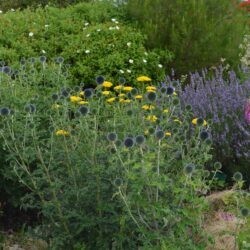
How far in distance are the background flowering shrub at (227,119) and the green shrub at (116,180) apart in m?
0.86

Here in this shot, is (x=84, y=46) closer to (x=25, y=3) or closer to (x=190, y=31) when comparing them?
(x=190, y=31)

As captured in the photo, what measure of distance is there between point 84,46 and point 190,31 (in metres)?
1.23

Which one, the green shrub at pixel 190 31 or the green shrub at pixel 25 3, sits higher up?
the green shrub at pixel 190 31

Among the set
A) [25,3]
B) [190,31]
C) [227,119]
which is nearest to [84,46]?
[190,31]

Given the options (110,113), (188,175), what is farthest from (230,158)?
(188,175)

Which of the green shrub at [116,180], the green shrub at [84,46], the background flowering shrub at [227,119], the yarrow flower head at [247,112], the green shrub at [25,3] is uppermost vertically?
the green shrub at [116,180]

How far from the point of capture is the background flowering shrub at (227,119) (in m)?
5.11

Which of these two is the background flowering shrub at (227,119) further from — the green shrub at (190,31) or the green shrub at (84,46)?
the green shrub at (190,31)

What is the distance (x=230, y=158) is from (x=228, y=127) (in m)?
0.25

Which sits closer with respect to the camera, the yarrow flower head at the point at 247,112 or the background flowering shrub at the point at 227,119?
the yarrow flower head at the point at 247,112

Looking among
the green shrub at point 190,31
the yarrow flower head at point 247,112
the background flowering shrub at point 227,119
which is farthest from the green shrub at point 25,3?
the yarrow flower head at point 247,112

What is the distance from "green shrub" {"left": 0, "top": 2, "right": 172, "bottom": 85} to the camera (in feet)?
23.5

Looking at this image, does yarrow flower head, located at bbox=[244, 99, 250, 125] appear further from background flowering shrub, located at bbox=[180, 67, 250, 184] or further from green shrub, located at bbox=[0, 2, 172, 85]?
green shrub, located at bbox=[0, 2, 172, 85]

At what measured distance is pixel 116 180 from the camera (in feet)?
10.1
